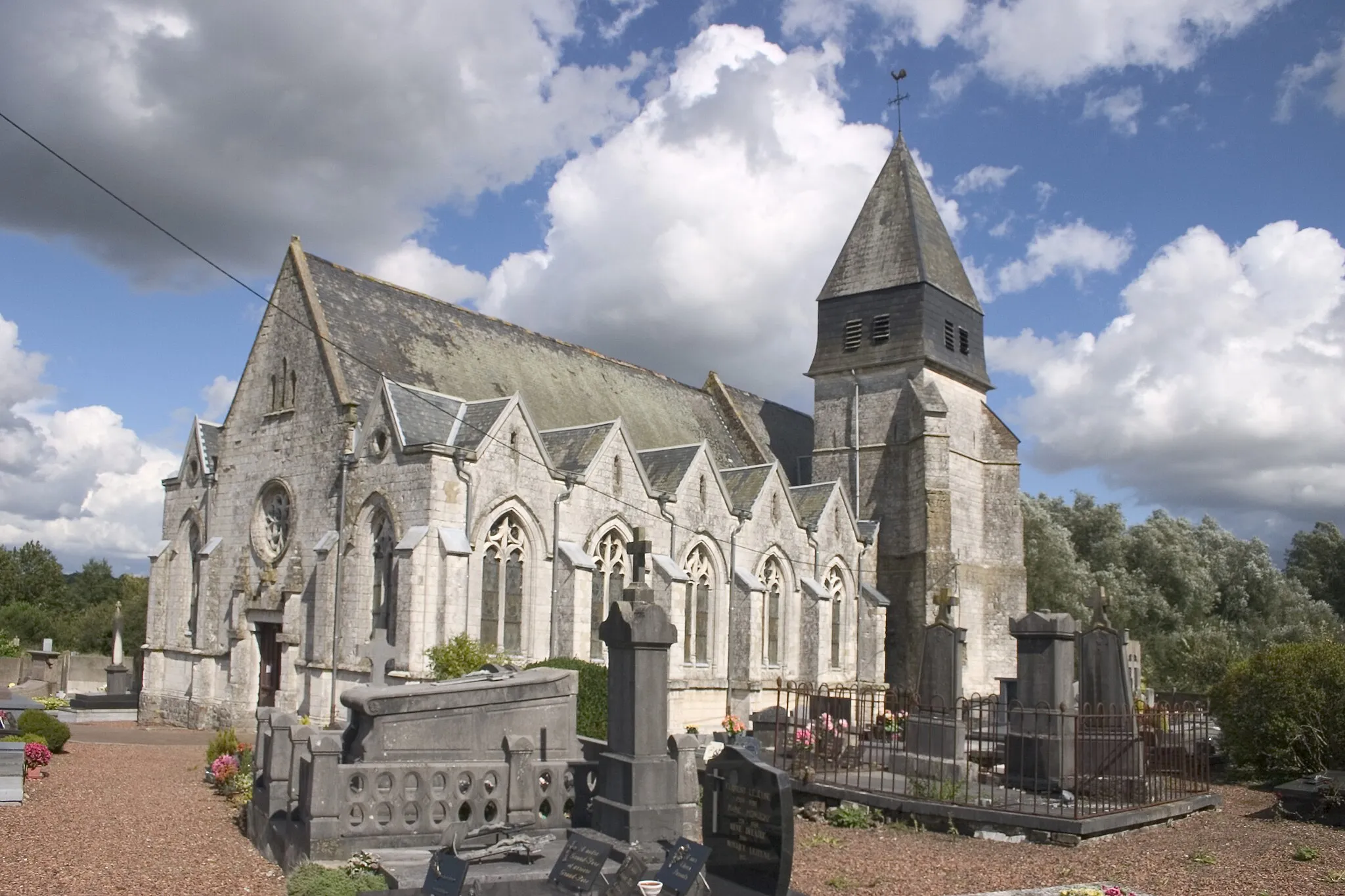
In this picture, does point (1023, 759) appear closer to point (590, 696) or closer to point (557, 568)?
point (590, 696)

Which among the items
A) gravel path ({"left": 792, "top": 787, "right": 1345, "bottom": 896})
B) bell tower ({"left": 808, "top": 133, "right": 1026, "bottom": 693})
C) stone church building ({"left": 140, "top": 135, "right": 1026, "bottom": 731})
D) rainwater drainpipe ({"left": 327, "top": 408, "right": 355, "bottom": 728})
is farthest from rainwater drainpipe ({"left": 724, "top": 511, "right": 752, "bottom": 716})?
gravel path ({"left": 792, "top": 787, "right": 1345, "bottom": 896})

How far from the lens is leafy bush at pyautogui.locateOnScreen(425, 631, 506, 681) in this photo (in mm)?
19984

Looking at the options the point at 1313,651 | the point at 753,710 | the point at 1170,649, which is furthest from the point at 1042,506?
the point at 1313,651

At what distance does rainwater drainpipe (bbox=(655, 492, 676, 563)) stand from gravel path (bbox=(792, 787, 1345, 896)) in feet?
40.9

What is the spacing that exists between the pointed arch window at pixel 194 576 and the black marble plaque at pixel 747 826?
860 inches

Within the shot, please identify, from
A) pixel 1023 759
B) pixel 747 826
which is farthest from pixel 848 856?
pixel 747 826

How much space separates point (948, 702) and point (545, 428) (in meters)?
13.6

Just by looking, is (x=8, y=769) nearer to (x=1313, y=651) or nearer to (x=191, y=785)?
(x=191, y=785)

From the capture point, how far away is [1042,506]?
53.6 metres

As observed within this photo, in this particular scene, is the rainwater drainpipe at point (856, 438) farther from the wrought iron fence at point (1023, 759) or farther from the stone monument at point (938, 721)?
the wrought iron fence at point (1023, 759)

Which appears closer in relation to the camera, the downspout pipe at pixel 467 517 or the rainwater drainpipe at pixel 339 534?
the downspout pipe at pixel 467 517

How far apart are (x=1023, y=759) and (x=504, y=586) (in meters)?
11.3

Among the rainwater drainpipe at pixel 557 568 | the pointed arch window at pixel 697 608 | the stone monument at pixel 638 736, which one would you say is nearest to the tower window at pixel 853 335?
the pointed arch window at pixel 697 608

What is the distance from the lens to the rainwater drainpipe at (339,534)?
22.6 meters
